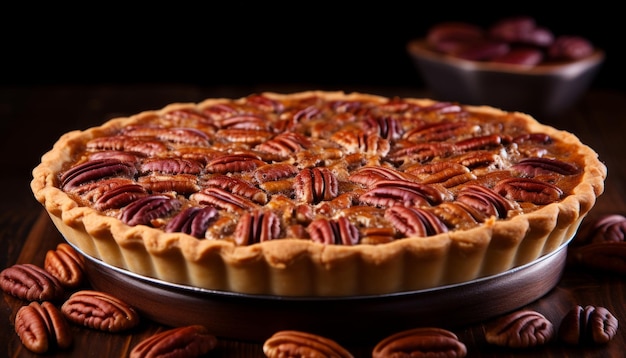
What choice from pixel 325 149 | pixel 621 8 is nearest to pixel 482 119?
pixel 325 149

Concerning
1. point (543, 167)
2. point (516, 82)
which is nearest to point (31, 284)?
point (543, 167)

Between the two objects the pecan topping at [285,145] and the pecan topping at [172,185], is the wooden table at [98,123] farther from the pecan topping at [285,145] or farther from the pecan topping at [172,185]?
the pecan topping at [285,145]

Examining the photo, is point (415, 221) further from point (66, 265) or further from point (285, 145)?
point (66, 265)

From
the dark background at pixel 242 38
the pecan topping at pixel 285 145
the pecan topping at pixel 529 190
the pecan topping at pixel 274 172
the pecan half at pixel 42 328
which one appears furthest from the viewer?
the dark background at pixel 242 38

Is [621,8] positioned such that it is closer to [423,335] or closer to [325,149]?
[325,149]

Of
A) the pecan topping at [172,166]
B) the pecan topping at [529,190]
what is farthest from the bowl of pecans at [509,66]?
the pecan topping at [172,166]

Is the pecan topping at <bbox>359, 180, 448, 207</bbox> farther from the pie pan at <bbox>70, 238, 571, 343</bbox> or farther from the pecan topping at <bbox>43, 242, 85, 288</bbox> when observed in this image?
the pecan topping at <bbox>43, 242, 85, 288</bbox>

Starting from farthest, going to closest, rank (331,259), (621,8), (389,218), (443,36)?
(621,8), (443,36), (389,218), (331,259)
